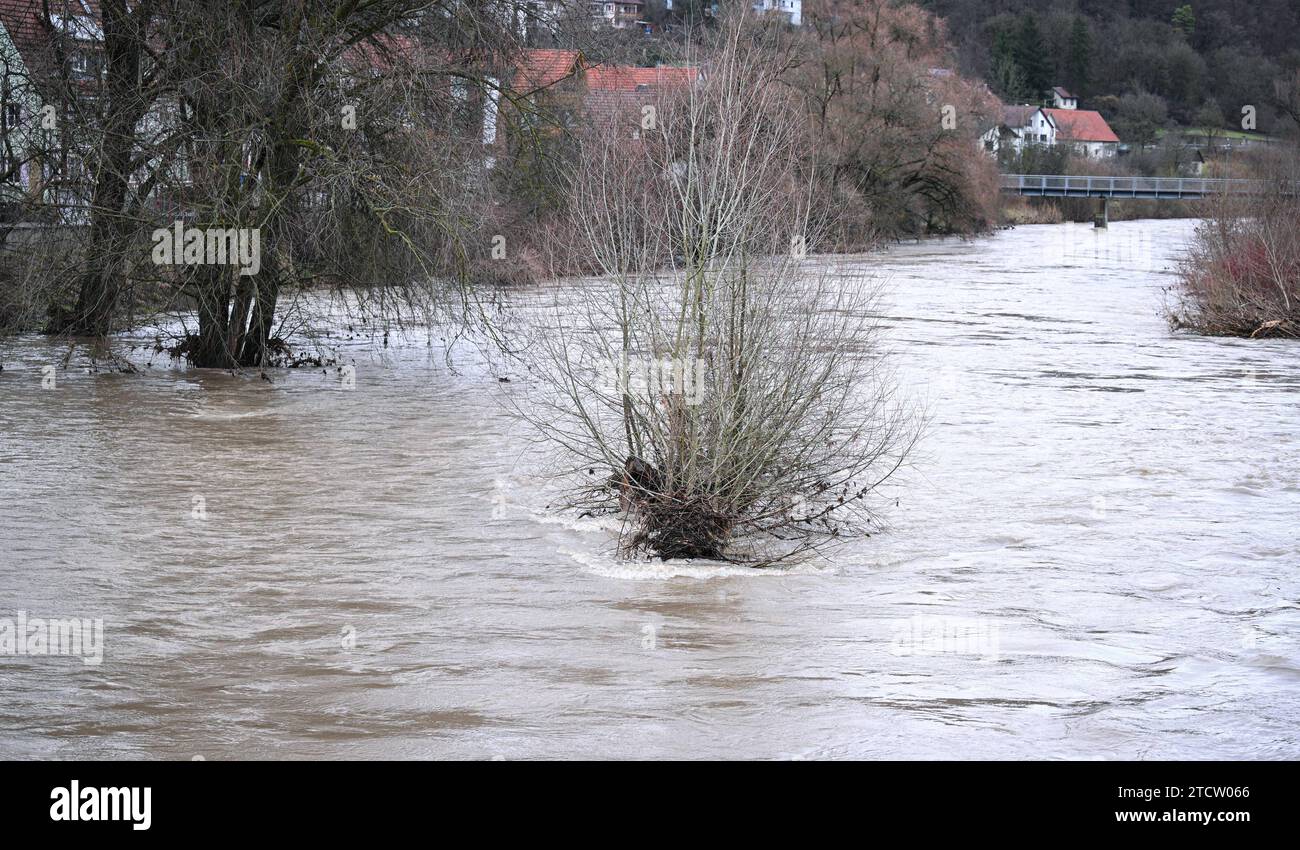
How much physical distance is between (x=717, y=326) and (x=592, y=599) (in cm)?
235

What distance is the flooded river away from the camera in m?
8.71

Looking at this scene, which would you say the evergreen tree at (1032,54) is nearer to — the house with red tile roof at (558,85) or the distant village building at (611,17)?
the distant village building at (611,17)

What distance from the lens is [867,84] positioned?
56.7 m

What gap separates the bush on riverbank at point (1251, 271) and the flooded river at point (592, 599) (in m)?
9.90

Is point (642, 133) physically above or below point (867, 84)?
below

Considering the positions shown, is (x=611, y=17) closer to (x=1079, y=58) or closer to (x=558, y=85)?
(x=558, y=85)

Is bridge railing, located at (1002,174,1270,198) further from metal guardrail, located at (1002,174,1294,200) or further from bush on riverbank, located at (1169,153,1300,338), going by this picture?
bush on riverbank, located at (1169,153,1300,338)

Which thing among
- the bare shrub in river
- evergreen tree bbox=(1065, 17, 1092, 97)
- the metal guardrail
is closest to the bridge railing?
the metal guardrail

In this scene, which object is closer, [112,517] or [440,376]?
[112,517]

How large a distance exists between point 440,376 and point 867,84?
3611cm

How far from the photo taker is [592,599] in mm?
11461

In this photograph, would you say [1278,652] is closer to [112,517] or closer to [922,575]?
[922,575]

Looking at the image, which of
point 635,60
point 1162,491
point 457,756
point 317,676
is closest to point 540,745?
point 457,756
